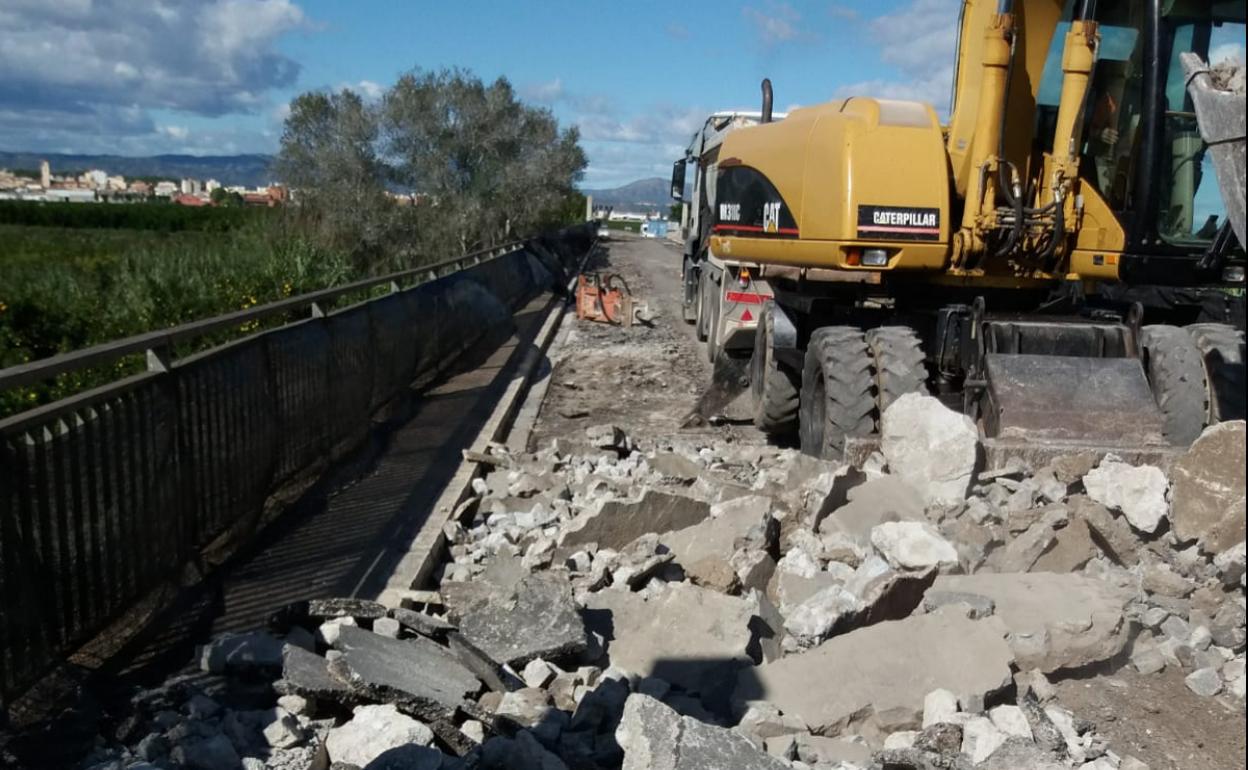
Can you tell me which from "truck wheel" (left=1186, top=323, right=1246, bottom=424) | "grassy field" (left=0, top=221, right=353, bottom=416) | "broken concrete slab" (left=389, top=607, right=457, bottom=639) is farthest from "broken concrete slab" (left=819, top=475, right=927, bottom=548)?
"grassy field" (left=0, top=221, right=353, bottom=416)

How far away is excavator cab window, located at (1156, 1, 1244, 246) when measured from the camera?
718 cm

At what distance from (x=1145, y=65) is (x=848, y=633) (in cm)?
450

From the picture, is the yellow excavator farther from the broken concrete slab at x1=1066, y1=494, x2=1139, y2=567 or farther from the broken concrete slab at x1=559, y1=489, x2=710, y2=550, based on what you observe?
the broken concrete slab at x1=559, y1=489, x2=710, y2=550

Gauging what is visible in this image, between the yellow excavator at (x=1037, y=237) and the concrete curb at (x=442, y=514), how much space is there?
2740mm

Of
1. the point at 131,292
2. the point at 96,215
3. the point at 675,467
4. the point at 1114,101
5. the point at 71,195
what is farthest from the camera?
the point at 71,195

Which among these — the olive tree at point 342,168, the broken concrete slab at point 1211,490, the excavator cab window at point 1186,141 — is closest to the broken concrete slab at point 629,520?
the broken concrete slab at point 1211,490

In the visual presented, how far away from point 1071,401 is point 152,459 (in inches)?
217

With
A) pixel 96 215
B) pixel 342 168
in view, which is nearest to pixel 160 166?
pixel 96 215

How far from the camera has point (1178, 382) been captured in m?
7.31

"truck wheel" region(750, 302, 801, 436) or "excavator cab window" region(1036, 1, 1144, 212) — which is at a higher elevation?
"excavator cab window" region(1036, 1, 1144, 212)

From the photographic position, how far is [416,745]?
3.98m

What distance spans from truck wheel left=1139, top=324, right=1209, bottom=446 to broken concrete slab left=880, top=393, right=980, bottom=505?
1264mm

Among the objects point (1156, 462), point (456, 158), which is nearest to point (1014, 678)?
point (1156, 462)

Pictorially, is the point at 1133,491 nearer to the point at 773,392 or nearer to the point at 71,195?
the point at 773,392
